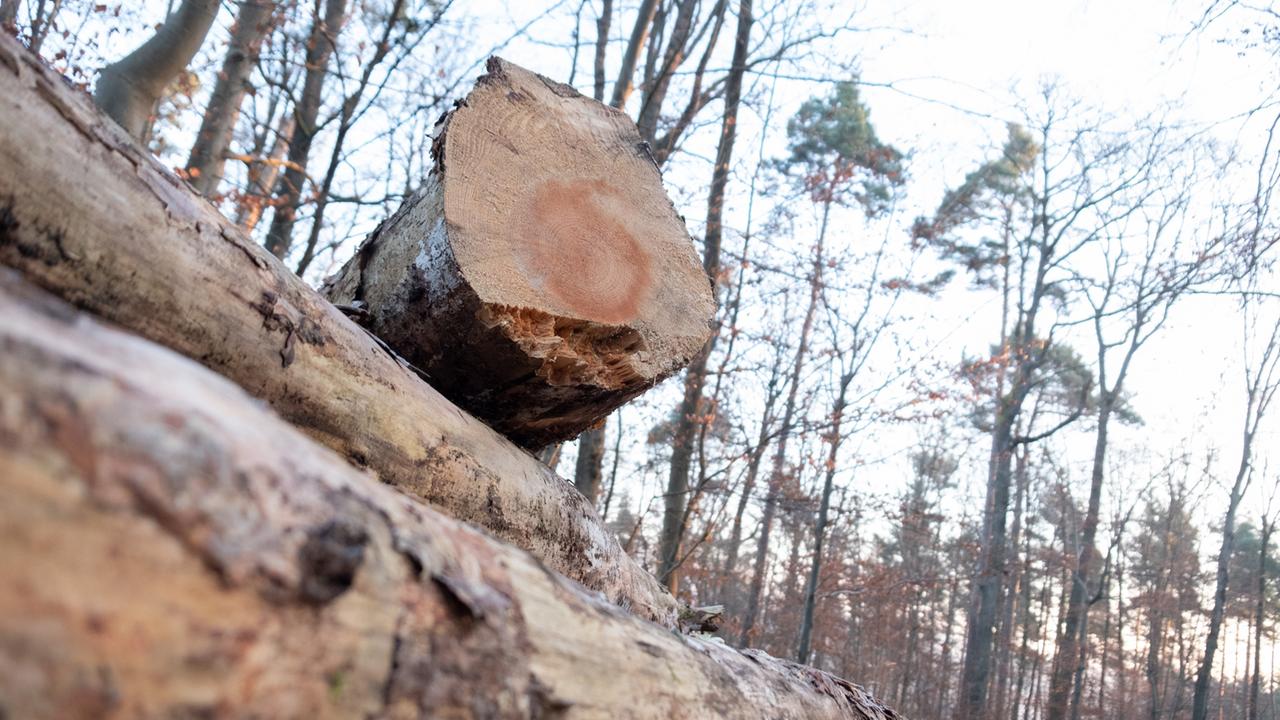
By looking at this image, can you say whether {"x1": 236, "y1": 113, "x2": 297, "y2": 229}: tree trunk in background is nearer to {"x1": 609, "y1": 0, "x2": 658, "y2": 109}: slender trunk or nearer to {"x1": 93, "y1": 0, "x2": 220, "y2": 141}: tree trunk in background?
{"x1": 93, "y1": 0, "x2": 220, "y2": 141}: tree trunk in background

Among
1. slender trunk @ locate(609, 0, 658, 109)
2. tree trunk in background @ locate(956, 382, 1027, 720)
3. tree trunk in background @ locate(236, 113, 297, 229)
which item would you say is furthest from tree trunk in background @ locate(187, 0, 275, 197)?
tree trunk in background @ locate(956, 382, 1027, 720)

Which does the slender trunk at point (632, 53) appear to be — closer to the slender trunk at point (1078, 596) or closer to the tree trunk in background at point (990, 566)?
the tree trunk in background at point (990, 566)

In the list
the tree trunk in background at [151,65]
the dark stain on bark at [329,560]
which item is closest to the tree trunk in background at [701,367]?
the tree trunk in background at [151,65]

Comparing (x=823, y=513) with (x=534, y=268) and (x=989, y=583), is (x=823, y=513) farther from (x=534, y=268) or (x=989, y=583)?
(x=534, y=268)

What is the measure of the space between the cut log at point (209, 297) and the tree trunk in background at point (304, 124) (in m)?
4.15

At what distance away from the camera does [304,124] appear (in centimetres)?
543

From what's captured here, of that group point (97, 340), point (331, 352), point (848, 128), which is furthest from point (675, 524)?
point (848, 128)

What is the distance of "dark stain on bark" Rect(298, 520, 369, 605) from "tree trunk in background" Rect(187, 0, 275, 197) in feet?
18.3

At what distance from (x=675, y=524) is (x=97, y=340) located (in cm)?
655

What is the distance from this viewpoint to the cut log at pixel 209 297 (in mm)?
1166

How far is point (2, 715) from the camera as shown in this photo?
51 centimetres

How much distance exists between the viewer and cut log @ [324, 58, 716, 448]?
1.94 meters

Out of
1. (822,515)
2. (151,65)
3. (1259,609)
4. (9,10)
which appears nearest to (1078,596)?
(1259,609)

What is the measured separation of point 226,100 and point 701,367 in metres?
4.82
